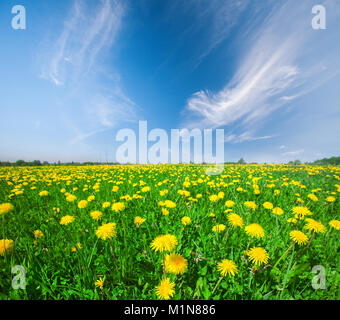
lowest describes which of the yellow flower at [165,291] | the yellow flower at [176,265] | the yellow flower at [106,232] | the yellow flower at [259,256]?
the yellow flower at [165,291]

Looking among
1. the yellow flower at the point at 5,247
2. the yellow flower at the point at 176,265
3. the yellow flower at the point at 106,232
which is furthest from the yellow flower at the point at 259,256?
the yellow flower at the point at 5,247

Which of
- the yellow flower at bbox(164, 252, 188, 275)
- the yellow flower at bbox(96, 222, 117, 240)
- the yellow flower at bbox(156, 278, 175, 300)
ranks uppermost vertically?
the yellow flower at bbox(96, 222, 117, 240)

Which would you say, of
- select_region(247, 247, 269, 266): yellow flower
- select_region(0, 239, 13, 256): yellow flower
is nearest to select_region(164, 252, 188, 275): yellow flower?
select_region(247, 247, 269, 266): yellow flower

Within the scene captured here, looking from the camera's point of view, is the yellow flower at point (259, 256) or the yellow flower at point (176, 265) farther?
the yellow flower at point (259, 256)

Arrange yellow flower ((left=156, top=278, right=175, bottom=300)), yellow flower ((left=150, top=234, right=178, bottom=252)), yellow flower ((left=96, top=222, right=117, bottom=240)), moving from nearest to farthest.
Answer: yellow flower ((left=156, top=278, right=175, bottom=300)), yellow flower ((left=150, top=234, right=178, bottom=252)), yellow flower ((left=96, top=222, right=117, bottom=240))

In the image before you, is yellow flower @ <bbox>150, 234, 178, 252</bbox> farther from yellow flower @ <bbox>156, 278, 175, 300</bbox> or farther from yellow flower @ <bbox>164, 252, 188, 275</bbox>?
yellow flower @ <bbox>156, 278, 175, 300</bbox>

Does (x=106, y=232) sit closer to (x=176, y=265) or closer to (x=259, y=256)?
(x=176, y=265)

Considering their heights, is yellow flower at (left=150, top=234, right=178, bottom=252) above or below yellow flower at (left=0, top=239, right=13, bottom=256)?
above

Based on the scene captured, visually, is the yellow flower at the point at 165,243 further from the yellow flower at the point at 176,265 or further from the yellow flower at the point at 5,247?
the yellow flower at the point at 5,247

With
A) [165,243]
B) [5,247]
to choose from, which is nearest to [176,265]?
[165,243]

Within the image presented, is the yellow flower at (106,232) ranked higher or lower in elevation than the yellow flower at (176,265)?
higher

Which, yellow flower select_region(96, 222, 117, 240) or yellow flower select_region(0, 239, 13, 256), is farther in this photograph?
yellow flower select_region(96, 222, 117, 240)
